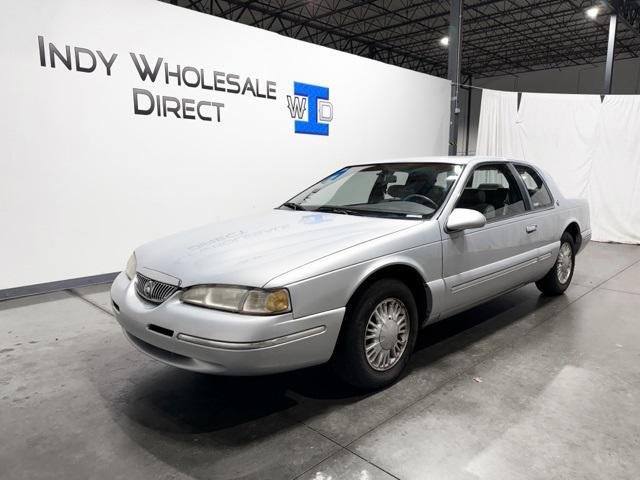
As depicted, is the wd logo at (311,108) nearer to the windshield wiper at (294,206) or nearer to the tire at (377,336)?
the windshield wiper at (294,206)

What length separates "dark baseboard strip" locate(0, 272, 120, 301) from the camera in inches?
171

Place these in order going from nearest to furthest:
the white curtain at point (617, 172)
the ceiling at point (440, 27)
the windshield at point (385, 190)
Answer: the windshield at point (385, 190) → the white curtain at point (617, 172) → the ceiling at point (440, 27)

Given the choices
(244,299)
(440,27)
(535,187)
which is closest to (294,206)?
(244,299)

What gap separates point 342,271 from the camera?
88.7 inches

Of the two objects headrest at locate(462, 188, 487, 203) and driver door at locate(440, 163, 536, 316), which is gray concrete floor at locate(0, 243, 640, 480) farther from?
headrest at locate(462, 188, 487, 203)

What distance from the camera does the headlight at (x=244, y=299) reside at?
6.68ft

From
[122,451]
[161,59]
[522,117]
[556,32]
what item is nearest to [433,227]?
[122,451]

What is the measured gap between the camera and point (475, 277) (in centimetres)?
305

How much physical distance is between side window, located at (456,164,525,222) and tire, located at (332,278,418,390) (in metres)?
0.91

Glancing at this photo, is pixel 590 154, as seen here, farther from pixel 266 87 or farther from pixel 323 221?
pixel 323 221

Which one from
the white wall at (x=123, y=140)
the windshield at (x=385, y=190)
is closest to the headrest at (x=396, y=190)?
the windshield at (x=385, y=190)

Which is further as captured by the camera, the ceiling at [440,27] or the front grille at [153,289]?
the ceiling at [440,27]

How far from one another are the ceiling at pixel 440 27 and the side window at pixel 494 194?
9883mm

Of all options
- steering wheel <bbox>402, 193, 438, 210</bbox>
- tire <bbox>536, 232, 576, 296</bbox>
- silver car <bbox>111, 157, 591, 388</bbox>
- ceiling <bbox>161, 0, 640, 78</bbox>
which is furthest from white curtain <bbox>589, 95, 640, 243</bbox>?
steering wheel <bbox>402, 193, 438, 210</bbox>
